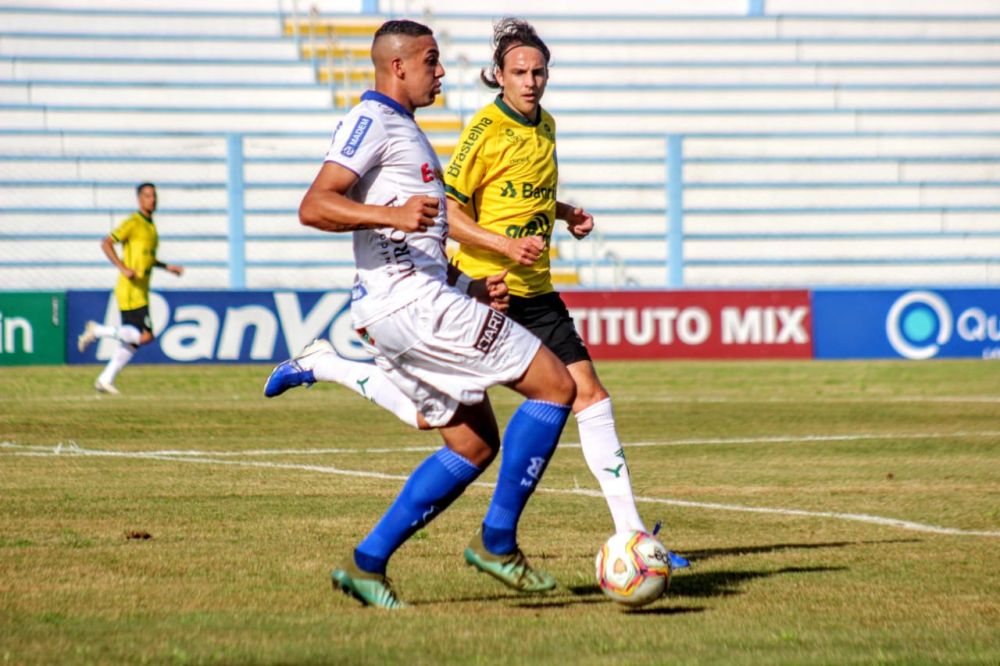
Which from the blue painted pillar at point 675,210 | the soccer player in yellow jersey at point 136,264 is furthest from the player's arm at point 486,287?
the blue painted pillar at point 675,210

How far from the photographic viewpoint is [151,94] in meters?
29.7

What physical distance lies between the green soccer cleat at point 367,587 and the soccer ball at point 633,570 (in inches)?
28.2

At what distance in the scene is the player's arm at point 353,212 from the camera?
212 inches

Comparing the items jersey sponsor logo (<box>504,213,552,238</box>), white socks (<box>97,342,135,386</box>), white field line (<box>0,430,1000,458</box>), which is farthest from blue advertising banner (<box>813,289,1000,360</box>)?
jersey sponsor logo (<box>504,213,552,238</box>)

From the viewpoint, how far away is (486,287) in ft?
20.3

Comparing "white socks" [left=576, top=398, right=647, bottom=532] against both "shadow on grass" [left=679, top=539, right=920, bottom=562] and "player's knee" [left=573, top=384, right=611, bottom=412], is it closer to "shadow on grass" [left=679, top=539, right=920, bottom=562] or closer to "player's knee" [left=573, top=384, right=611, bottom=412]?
"player's knee" [left=573, top=384, right=611, bottom=412]

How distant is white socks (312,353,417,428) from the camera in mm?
6916

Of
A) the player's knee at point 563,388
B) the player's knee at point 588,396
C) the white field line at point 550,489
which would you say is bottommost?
the white field line at point 550,489

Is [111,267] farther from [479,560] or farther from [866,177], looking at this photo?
[479,560]

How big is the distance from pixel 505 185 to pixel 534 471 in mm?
1418

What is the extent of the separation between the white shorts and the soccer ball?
2.33 ft

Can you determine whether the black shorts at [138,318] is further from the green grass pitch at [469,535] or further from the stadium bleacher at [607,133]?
the stadium bleacher at [607,133]

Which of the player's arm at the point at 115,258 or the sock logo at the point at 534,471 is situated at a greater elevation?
the player's arm at the point at 115,258

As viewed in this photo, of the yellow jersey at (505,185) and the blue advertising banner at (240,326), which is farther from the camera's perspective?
the blue advertising banner at (240,326)
